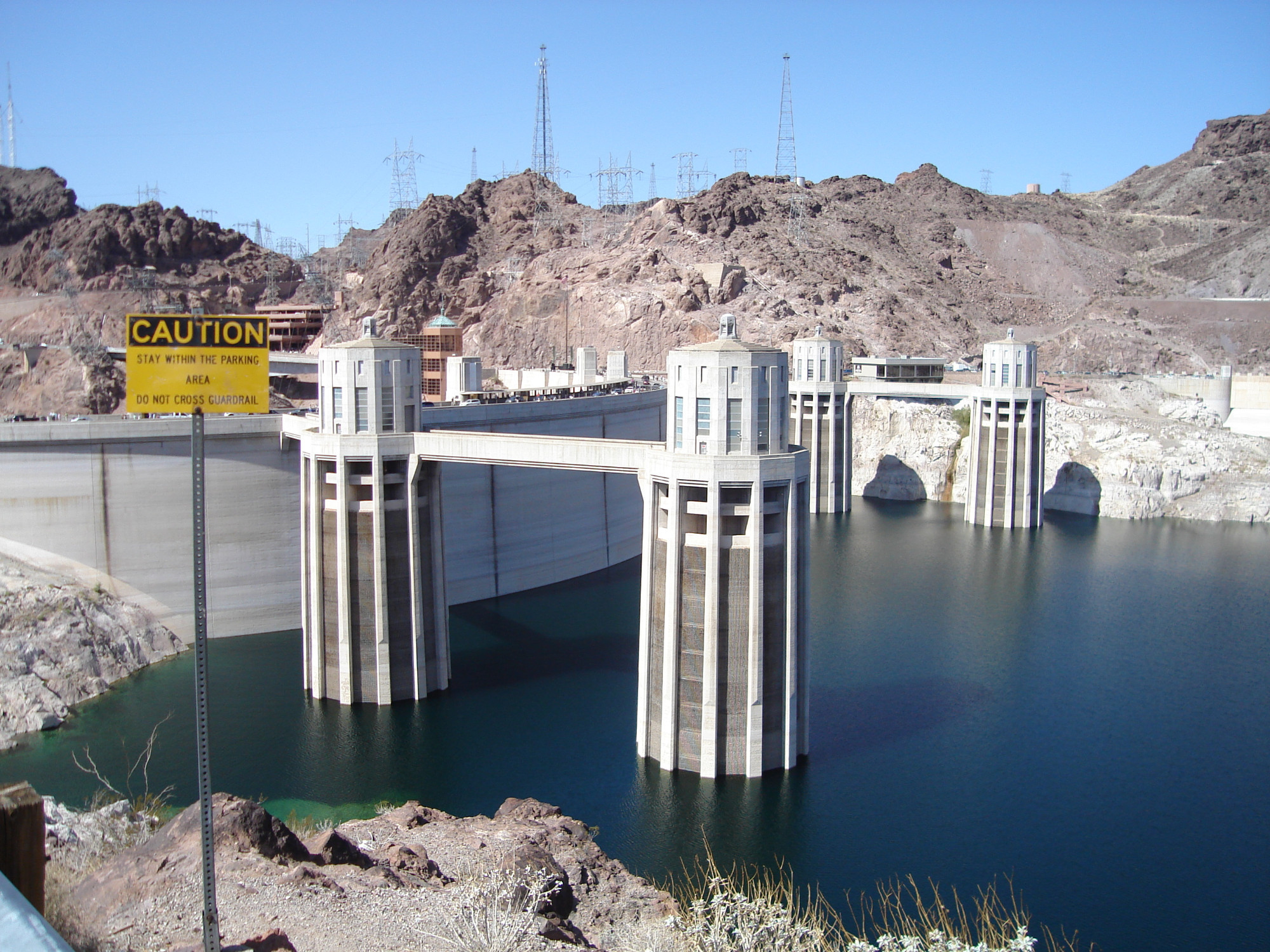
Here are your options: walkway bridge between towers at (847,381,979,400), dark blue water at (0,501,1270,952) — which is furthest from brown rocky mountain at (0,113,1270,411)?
dark blue water at (0,501,1270,952)

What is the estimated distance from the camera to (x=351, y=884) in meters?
16.9

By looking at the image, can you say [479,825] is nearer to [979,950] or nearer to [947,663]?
[979,950]

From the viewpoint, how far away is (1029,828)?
1083 inches

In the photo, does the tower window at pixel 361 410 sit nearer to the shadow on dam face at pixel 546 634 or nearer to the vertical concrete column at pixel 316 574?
the vertical concrete column at pixel 316 574

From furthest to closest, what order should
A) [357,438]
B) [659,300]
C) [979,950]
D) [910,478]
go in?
[659,300]
[910,478]
[357,438]
[979,950]

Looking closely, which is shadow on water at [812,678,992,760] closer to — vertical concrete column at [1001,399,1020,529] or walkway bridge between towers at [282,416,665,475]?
walkway bridge between towers at [282,416,665,475]

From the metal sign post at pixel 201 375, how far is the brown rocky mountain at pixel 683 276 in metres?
79.8

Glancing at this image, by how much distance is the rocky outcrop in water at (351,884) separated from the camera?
1402 cm

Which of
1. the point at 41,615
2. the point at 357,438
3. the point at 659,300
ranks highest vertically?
the point at 659,300

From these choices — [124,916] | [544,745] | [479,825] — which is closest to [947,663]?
[544,745]

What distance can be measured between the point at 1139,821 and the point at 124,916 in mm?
24882

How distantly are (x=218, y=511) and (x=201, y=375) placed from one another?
34412 millimetres

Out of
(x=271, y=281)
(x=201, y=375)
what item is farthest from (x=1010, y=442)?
(x=271, y=281)

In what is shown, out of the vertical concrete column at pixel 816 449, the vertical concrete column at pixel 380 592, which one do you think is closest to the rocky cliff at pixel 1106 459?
the vertical concrete column at pixel 816 449
